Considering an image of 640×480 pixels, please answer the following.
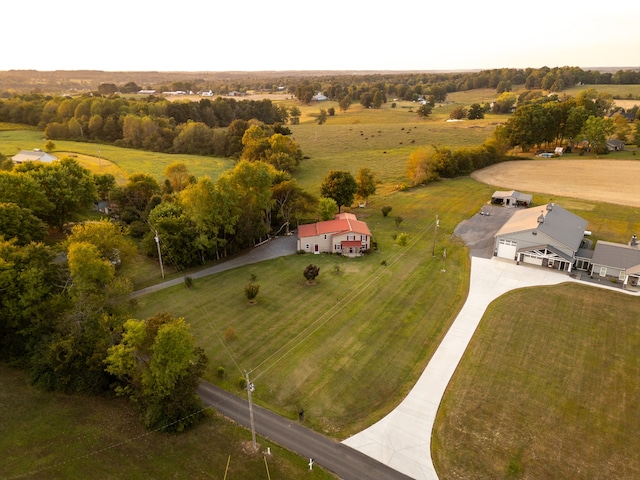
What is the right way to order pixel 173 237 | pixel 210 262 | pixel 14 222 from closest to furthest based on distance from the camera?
pixel 14 222 → pixel 173 237 → pixel 210 262

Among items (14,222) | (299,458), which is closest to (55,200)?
(14,222)

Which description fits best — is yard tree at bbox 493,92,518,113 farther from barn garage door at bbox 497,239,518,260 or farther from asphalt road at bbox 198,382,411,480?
asphalt road at bbox 198,382,411,480

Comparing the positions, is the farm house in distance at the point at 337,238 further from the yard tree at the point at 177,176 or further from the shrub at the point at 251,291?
the yard tree at the point at 177,176

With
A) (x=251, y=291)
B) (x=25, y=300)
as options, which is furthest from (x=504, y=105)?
(x=25, y=300)

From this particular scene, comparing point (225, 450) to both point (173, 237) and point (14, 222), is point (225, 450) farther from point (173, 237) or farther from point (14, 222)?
point (14, 222)

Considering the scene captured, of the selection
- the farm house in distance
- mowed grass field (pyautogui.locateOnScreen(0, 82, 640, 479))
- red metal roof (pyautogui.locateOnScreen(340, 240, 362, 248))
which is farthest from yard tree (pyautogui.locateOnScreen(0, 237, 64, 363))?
red metal roof (pyautogui.locateOnScreen(340, 240, 362, 248))

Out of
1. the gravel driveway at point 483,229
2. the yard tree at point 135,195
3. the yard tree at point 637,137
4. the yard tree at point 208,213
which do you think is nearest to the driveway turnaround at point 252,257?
the yard tree at point 208,213

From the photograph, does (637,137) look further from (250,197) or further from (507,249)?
(250,197)
